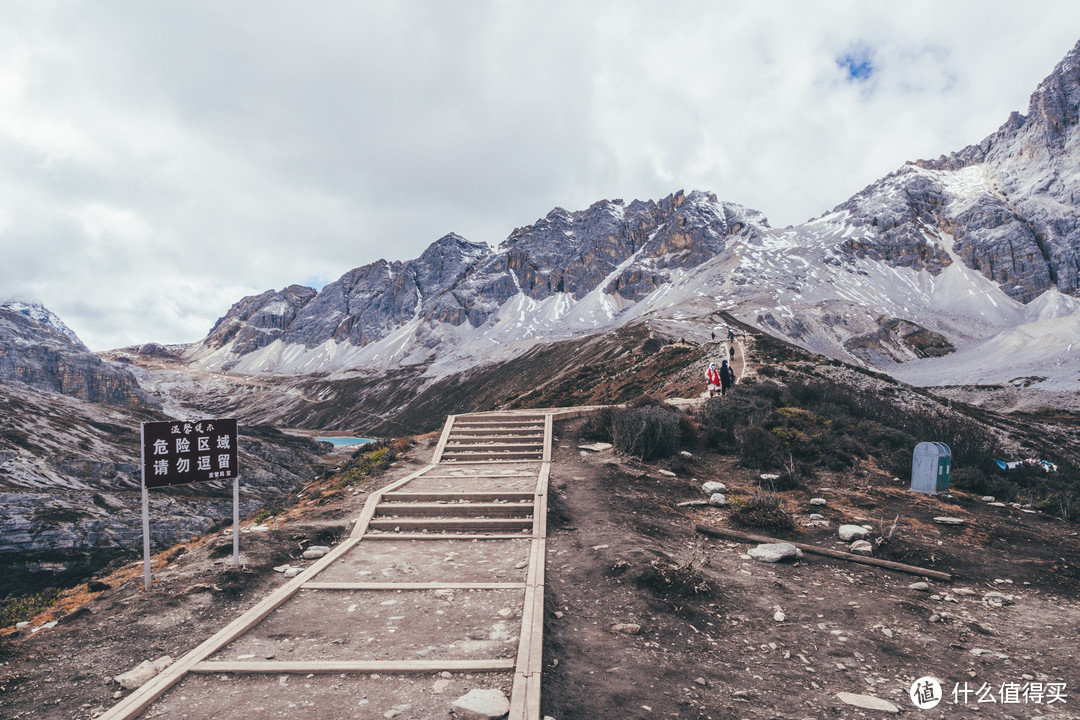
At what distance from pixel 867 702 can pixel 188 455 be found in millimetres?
9067

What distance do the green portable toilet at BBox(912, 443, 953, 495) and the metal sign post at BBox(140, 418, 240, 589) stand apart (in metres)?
13.0

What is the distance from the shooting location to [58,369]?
123438 mm

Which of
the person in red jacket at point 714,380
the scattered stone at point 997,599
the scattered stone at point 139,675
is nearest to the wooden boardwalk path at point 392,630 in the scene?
the scattered stone at point 139,675

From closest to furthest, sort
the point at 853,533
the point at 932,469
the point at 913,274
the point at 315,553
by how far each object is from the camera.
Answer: the point at 315,553 < the point at 853,533 < the point at 932,469 < the point at 913,274

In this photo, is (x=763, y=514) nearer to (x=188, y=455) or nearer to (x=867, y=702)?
(x=867, y=702)

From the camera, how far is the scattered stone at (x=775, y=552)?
25.6 ft

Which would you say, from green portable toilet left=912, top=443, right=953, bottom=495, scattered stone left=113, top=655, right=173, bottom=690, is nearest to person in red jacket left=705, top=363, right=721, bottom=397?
green portable toilet left=912, top=443, right=953, bottom=495

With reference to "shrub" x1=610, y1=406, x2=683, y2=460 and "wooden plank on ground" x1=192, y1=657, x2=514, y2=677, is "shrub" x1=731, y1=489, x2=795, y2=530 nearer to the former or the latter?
"shrub" x1=610, y1=406, x2=683, y2=460

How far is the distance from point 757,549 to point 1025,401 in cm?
8261

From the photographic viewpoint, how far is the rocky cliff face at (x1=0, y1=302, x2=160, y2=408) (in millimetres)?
120250

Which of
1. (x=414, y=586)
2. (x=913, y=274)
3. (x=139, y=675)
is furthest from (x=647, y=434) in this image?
(x=913, y=274)

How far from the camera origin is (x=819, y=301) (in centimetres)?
12031

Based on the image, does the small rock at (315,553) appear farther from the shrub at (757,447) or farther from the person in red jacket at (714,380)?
the person in red jacket at (714,380)

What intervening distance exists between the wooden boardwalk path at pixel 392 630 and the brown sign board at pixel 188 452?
242cm
